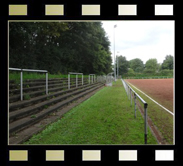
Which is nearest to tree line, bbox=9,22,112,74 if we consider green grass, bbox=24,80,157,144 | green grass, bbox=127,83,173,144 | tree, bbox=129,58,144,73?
tree, bbox=129,58,144,73

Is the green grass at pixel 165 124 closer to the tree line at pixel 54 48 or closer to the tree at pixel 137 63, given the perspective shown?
the tree at pixel 137 63

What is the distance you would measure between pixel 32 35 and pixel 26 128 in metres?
6.48

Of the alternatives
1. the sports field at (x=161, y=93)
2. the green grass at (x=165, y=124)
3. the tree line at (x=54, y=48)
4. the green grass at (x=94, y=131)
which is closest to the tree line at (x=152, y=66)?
the sports field at (x=161, y=93)

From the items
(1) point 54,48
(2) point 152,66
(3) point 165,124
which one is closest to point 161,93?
(2) point 152,66

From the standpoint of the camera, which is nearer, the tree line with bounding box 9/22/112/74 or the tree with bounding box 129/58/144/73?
the tree with bounding box 129/58/144/73

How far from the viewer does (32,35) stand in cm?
821

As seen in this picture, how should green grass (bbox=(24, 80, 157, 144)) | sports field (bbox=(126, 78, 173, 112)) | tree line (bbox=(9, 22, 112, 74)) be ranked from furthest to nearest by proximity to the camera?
tree line (bbox=(9, 22, 112, 74))
sports field (bbox=(126, 78, 173, 112))
green grass (bbox=(24, 80, 157, 144))

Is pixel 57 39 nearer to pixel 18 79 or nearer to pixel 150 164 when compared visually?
pixel 18 79

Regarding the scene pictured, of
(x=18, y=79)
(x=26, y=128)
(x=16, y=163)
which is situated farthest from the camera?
(x=18, y=79)

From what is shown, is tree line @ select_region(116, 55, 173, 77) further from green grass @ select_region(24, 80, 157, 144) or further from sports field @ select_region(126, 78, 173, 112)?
green grass @ select_region(24, 80, 157, 144)

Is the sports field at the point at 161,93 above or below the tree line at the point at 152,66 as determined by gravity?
below
